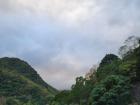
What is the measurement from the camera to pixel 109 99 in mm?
75250

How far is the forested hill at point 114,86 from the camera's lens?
76.4 metres

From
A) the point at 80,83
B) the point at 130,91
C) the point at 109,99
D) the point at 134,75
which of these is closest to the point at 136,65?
the point at 134,75

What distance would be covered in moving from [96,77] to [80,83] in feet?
15.8

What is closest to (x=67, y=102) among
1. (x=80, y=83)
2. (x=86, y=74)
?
(x=80, y=83)

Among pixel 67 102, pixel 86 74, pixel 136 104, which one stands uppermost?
pixel 86 74

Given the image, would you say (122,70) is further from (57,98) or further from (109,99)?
(57,98)

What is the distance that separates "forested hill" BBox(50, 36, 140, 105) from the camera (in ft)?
251

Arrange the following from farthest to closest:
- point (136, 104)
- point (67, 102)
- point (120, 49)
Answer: point (120, 49) → point (67, 102) → point (136, 104)

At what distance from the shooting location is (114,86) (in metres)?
77.1

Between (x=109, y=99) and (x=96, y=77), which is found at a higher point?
(x=96, y=77)

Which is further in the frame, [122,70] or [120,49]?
[120,49]

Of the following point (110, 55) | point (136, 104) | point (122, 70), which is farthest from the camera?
point (110, 55)

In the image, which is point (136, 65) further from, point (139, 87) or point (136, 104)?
point (136, 104)

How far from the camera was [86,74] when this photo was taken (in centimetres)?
11106
